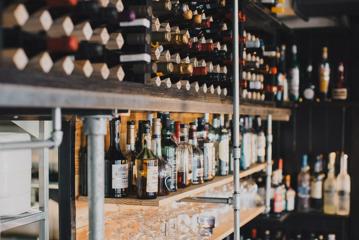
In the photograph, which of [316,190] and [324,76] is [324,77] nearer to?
[324,76]

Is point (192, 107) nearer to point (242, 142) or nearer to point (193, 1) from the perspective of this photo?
point (193, 1)

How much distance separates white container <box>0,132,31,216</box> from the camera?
1.93m

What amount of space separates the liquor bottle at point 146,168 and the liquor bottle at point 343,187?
241cm

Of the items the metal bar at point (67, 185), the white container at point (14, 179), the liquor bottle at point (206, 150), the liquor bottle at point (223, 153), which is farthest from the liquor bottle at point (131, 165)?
the liquor bottle at point (223, 153)

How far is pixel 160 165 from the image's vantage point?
7.69ft

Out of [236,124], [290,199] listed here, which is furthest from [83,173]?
[290,199]

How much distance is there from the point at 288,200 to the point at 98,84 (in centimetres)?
320

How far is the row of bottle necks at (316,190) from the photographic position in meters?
4.29

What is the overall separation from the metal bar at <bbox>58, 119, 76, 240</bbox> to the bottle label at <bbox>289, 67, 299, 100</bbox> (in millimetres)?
2516

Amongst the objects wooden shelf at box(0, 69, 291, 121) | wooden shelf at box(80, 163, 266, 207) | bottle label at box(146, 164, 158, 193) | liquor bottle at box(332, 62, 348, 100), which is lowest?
wooden shelf at box(80, 163, 266, 207)

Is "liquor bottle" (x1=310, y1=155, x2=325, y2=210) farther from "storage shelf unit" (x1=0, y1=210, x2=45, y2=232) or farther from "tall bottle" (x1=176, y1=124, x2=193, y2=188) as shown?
"storage shelf unit" (x1=0, y1=210, x2=45, y2=232)

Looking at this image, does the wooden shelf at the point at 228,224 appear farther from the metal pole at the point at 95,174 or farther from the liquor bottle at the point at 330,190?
the metal pole at the point at 95,174

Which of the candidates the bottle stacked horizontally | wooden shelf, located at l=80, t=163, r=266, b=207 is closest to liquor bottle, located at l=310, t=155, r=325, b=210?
wooden shelf, located at l=80, t=163, r=266, b=207

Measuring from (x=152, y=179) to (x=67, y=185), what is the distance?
37cm
